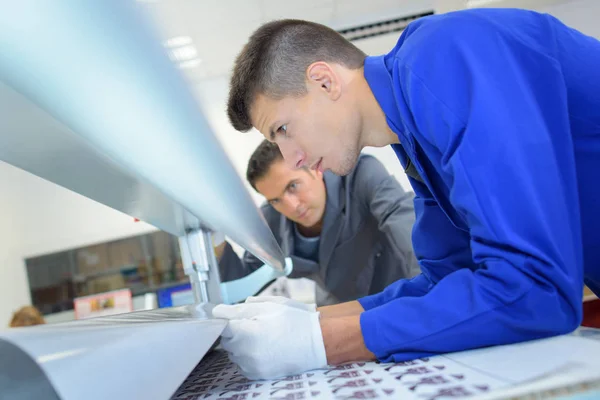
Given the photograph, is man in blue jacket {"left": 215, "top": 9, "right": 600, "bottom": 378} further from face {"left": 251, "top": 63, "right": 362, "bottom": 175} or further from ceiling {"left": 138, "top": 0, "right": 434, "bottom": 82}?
ceiling {"left": 138, "top": 0, "right": 434, "bottom": 82}

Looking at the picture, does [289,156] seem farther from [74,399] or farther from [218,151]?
[74,399]

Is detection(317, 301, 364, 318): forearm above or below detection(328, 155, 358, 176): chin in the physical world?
below

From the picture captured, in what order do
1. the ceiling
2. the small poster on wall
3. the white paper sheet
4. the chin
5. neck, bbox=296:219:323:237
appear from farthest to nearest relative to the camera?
1. the small poster on wall
2. the ceiling
3. neck, bbox=296:219:323:237
4. the chin
5. the white paper sheet

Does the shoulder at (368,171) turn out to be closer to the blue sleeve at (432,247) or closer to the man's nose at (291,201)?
the man's nose at (291,201)

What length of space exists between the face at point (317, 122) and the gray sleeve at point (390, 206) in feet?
2.42

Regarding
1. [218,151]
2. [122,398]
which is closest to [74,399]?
[122,398]

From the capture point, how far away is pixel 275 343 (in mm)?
706

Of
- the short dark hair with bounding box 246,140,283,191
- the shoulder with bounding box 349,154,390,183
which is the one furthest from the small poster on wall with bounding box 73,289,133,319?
the shoulder with bounding box 349,154,390,183

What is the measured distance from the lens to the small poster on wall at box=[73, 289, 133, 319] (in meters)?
4.96

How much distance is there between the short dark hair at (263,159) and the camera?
2076 millimetres

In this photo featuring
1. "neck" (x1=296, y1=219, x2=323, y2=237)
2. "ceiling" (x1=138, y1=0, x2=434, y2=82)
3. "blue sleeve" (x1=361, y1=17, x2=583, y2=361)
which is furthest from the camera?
"ceiling" (x1=138, y1=0, x2=434, y2=82)

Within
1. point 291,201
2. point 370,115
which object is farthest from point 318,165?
point 291,201

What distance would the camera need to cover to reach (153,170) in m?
0.51

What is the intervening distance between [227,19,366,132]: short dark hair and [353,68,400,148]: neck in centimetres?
6
